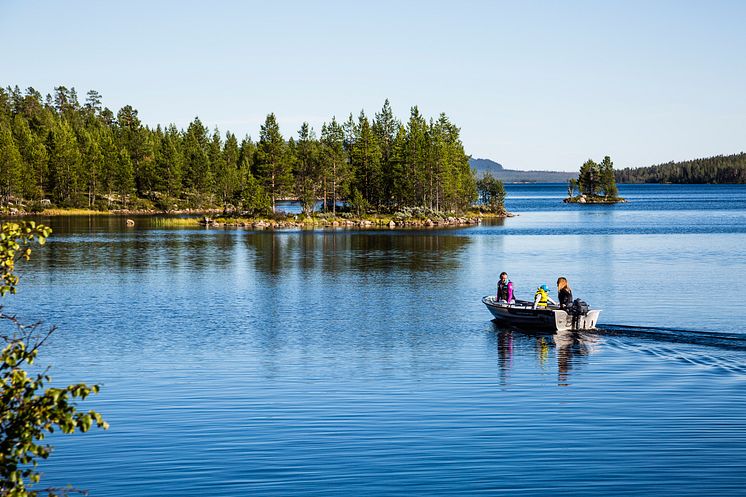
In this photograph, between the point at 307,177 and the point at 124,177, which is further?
the point at 124,177

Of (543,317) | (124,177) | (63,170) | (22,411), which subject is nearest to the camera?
(22,411)

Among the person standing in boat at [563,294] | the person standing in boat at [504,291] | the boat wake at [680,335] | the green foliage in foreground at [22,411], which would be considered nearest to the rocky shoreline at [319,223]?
the person standing in boat at [504,291]

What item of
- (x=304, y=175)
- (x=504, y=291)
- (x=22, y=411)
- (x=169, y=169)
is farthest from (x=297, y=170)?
(x=22, y=411)

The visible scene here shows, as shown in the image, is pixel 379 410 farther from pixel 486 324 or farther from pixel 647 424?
pixel 486 324

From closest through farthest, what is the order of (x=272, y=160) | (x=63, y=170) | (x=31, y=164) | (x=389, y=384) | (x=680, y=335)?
(x=389, y=384) < (x=680, y=335) < (x=272, y=160) < (x=31, y=164) < (x=63, y=170)

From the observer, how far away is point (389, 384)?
2914 centimetres

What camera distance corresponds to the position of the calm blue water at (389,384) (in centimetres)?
1920

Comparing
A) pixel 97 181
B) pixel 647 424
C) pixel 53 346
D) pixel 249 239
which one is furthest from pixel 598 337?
→ pixel 97 181

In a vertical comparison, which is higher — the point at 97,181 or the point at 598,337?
the point at 97,181

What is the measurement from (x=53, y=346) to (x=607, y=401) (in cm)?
2471

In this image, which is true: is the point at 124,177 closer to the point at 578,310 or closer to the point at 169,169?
A: the point at 169,169

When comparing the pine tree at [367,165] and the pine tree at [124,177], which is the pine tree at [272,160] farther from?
the pine tree at [124,177]

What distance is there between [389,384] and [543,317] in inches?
564

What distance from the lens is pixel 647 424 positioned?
23172mm
